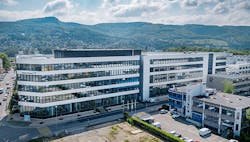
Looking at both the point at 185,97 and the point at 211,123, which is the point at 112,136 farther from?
the point at 211,123

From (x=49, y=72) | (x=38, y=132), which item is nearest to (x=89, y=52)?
(x=49, y=72)

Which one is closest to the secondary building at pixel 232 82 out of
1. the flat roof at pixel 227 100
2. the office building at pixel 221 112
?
the flat roof at pixel 227 100

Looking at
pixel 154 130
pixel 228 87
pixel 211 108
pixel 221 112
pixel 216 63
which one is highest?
pixel 216 63

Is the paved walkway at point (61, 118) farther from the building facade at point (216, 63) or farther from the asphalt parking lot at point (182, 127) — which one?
the building facade at point (216, 63)

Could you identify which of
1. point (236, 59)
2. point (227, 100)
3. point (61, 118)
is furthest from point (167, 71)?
point (236, 59)

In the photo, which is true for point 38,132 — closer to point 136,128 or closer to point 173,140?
point 136,128

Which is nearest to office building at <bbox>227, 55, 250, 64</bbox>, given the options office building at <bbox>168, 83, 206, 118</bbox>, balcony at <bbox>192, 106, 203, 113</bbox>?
office building at <bbox>168, 83, 206, 118</bbox>
